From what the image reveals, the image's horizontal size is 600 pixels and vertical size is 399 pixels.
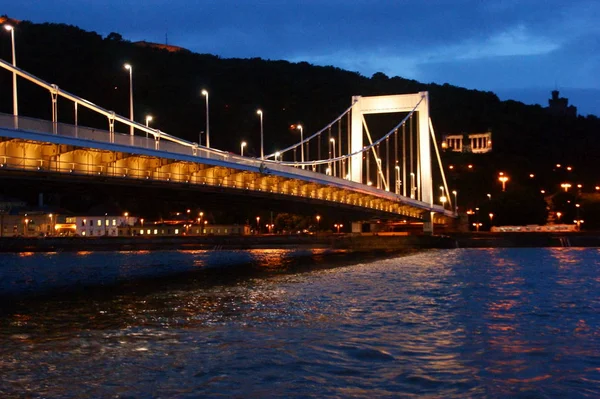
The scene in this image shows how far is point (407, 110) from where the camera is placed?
7712 centimetres

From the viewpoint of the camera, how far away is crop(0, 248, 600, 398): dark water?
472 inches

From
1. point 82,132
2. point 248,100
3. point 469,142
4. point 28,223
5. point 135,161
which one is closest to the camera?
point 82,132

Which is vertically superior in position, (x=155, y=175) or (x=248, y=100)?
(x=248, y=100)

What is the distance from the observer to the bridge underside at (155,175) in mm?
24484

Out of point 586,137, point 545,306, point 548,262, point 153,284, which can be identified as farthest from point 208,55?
point 545,306

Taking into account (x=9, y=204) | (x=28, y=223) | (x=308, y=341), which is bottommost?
(x=308, y=341)

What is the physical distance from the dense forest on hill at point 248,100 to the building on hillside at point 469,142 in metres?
2.22

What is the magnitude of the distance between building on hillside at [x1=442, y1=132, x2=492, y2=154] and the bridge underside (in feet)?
435

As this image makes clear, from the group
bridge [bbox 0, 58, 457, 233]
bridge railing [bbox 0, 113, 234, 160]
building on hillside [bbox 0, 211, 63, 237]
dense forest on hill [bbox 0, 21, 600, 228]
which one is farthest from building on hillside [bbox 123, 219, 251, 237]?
bridge railing [bbox 0, 113, 234, 160]

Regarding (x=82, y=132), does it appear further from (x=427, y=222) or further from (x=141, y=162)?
(x=427, y=222)

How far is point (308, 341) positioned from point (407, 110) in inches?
2477

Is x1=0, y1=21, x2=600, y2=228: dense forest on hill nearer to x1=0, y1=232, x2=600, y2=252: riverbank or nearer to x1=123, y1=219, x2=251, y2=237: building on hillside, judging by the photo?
x1=0, y1=232, x2=600, y2=252: riverbank

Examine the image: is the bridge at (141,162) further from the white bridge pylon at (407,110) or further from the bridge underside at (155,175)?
the white bridge pylon at (407,110)

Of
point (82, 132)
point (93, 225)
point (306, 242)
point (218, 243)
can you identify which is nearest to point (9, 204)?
point (93, 225)
